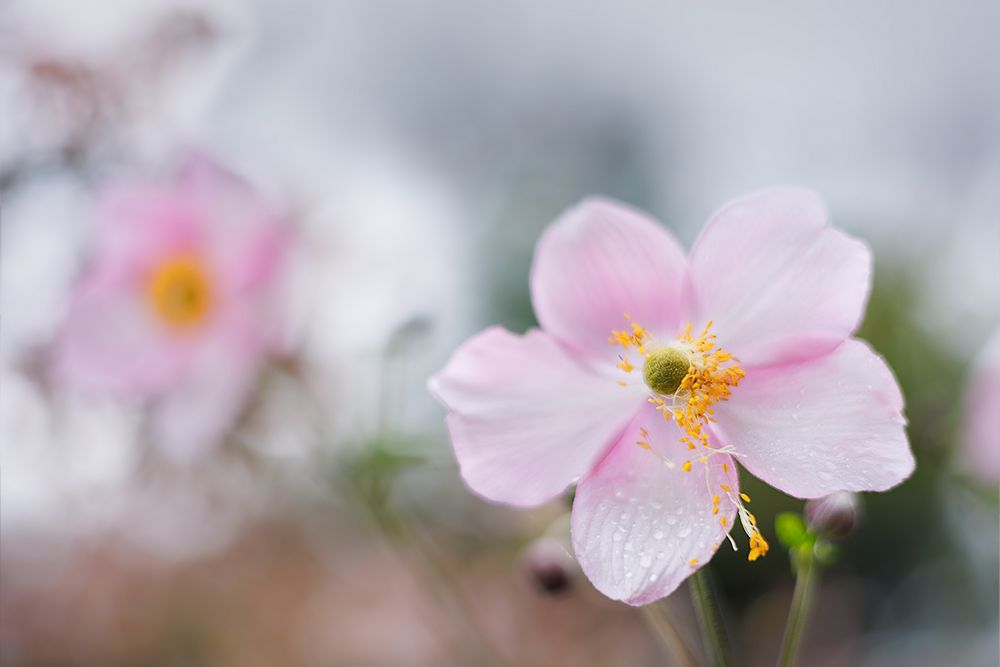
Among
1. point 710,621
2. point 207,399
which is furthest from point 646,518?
point 207,399

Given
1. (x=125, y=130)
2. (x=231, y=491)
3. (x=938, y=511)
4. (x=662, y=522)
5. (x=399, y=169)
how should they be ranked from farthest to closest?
(x=938, y=511) → (x=399, y=169) → (x=231, y=491) → (x=125, y=130) → (x=662, y=522)

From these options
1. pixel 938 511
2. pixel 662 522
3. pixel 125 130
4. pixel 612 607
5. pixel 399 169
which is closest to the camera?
pixel 662 522

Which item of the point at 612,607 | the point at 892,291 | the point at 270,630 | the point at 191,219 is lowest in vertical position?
the point at 270,630

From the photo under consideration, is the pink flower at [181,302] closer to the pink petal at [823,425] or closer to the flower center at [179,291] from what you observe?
the flower center at [179,291]

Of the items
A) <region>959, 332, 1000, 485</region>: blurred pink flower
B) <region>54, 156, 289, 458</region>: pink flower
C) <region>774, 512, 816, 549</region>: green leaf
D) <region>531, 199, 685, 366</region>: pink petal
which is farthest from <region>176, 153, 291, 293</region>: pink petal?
<region>959, 332, 1000, 485</region>: blurred pink flower

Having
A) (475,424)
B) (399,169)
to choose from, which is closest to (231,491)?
(399,169)

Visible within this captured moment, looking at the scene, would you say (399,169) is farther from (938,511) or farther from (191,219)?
(938,511)

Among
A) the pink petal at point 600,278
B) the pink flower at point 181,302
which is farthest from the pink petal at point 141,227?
the pink petal at point 600,278
